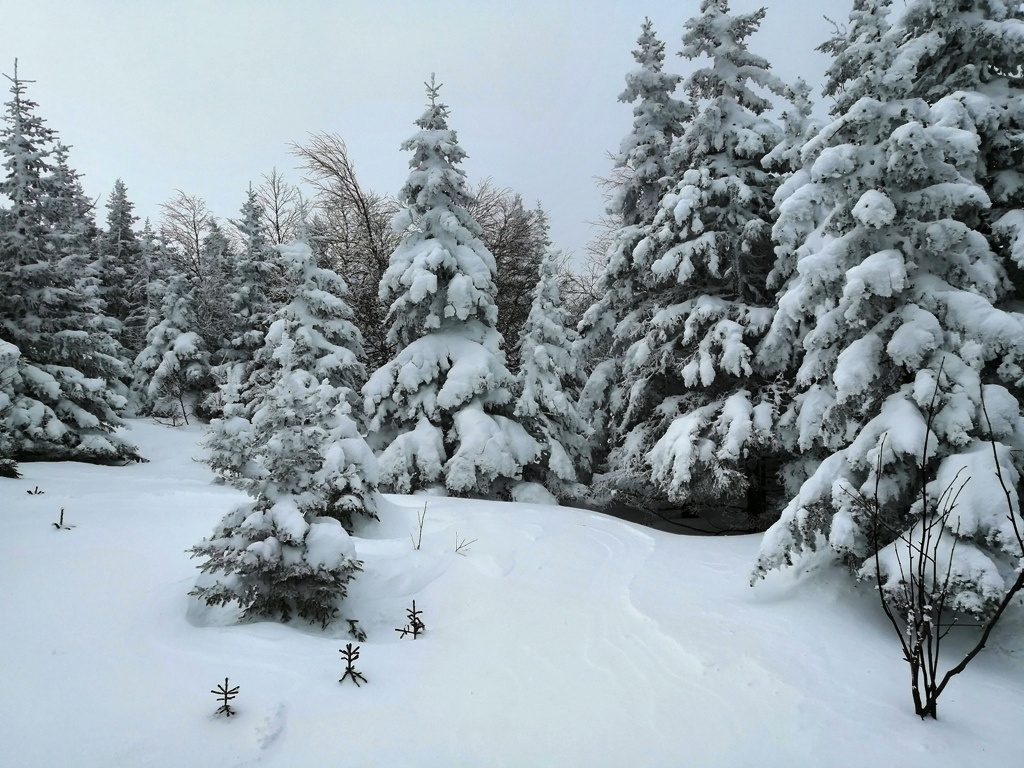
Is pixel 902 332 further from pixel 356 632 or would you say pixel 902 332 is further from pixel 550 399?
pixel 550 399

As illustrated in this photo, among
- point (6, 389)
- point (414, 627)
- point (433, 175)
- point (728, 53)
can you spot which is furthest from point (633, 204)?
point (6, 389)

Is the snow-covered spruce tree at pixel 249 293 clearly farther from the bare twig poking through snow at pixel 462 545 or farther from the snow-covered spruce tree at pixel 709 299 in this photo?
the bare twig poking through snow at pixel 462 545

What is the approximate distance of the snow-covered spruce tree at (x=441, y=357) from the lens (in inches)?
421

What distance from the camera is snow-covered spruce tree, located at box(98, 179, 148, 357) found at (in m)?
28.6

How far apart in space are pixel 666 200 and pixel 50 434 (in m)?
14.6

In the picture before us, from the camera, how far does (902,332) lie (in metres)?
5.40

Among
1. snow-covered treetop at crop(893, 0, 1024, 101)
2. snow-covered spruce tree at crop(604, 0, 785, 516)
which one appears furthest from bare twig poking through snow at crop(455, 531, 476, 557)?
snow-covered treetop at crop(893, 0, 1024, 101)

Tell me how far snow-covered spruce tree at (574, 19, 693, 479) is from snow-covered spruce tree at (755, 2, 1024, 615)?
6091 millimetres

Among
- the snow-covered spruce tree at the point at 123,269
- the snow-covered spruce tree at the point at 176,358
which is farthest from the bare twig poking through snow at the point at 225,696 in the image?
the snow-covered spruce tree at the point at 123,269

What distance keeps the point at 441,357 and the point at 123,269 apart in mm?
26694

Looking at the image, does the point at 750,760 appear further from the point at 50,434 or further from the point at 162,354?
the point at 162,354

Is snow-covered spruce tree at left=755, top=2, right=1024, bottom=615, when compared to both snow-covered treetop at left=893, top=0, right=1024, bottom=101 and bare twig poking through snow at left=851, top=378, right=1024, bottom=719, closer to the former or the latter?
bare twig poking through snow at left=851, top=378, right=1024, bottom=719

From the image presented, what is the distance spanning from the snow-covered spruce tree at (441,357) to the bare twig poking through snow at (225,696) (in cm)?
696

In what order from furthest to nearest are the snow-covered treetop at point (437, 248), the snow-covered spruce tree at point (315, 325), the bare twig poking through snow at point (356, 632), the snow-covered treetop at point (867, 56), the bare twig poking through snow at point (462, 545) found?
1. the snow-covered spruce tree at point (315, 325)
2. the snow-covered treetop at point (437, 248)
3. the bare twig poking through snow at point (462, 545)
4. the snow-covered treetop at point (867, 56)
5. the bare twig poking through snow at point (356, 632)
